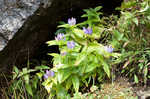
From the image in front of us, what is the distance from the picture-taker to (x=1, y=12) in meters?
2.76

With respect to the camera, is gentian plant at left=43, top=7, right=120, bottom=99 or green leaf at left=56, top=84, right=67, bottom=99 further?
green leaf at left=56, top=84, right=67, bottom=99

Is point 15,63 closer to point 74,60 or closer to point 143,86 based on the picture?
point 74,60

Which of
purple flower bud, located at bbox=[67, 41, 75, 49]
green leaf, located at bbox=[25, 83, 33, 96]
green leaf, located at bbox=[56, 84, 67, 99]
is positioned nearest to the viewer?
purple flower bud, located at bbox=[67, 41, 75, 49]

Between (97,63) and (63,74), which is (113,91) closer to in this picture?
(97,63)

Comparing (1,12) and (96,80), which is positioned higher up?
(1,12)

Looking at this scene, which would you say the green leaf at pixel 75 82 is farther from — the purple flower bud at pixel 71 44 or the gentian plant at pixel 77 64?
the purple flower bud at pixel 71 44

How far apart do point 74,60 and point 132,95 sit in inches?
31.9

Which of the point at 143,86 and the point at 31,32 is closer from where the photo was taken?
the point at 143,86

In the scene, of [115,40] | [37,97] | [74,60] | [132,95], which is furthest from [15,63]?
[132,95]

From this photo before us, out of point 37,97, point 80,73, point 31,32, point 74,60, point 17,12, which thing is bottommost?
point 37,97

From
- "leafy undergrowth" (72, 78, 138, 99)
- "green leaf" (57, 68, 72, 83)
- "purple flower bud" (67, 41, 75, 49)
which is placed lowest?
"leafy undergrowth" (72, 78, 138, 99)

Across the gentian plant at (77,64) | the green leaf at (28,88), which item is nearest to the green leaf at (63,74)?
the gentian plant at (77,64)

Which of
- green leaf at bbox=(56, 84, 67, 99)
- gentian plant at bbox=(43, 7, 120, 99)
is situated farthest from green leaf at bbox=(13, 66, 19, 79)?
green leaf at bbox=(56, 84, 67, 99)

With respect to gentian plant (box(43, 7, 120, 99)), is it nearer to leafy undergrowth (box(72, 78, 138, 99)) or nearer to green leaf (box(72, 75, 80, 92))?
green leaf (box(72, 75, 80, 92))
